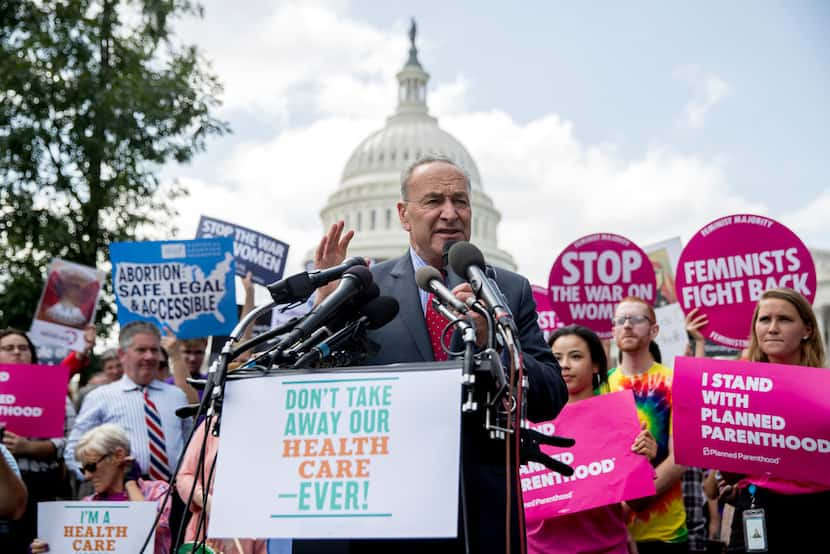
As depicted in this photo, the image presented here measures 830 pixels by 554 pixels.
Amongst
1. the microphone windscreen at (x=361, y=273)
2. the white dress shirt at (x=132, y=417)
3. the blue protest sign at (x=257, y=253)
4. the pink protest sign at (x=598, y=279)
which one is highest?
the blue protest sign at (x=257, y=253)

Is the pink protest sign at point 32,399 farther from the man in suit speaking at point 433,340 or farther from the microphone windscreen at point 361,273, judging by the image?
the microphone windscreen at point 361,273

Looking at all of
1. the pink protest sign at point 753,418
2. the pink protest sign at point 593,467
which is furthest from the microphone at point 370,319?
the pink protest sign at point 753,418

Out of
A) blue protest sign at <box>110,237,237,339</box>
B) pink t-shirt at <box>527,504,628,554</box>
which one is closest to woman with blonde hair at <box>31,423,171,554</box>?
blue protest sign at <box>110,237,237,339</box>

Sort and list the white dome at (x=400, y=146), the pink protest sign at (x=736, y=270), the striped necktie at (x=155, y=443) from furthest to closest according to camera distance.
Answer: the white dome at (x=400, y=146), the pink protest sign at (x=736, y=270), the striped necktie at (x=155, y=443)

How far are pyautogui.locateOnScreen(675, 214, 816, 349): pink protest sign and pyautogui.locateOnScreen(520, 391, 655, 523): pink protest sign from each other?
2.20 m

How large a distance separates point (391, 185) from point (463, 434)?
90665 millimetres

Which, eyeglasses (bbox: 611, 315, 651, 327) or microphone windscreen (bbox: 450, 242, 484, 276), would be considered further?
eyeglasses (bbox: 611, 315, 651, 327)

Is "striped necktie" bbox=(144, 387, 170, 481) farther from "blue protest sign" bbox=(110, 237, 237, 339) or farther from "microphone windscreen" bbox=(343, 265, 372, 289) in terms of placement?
"microphone windscreen" bbox=(343, 265, 372, 289)

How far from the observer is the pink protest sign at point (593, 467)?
16.2 ft

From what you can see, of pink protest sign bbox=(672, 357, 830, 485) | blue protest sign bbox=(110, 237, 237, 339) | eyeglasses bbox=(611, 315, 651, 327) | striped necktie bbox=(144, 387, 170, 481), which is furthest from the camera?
blue protest sign bbox=(110, 237, 237, 339)

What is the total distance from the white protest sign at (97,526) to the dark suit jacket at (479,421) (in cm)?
239

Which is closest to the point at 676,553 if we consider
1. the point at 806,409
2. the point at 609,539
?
the point at 609,539

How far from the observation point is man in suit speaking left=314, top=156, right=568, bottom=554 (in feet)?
9.78

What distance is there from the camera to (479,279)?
271 cm
